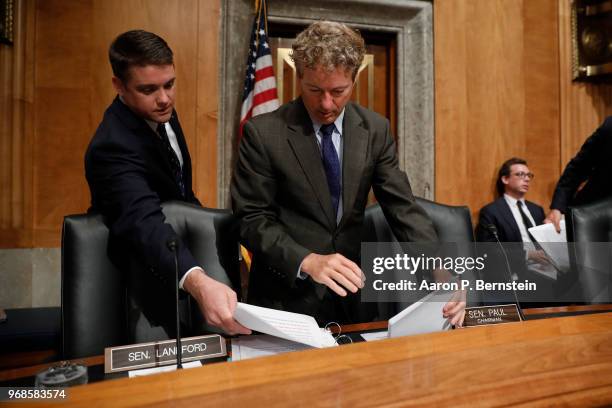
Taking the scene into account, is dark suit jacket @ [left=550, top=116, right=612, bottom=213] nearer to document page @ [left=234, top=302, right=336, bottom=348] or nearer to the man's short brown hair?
the man's short brown hair

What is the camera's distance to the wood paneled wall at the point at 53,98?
9.35ft

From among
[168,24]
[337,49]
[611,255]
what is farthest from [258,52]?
[611,255]

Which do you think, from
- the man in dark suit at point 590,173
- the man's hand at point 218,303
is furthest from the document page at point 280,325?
the man in dark suit at point 590,173

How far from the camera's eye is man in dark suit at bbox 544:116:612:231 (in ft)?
8.90

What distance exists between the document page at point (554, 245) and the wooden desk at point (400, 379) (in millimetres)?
1244

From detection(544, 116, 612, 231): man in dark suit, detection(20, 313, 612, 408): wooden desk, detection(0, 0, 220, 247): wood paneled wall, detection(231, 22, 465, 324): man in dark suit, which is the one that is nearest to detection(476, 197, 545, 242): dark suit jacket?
detection(544, 116, 612, 231): man in dark suit

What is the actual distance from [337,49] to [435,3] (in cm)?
270

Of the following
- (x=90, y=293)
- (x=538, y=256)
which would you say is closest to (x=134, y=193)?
(x=90, y=293)

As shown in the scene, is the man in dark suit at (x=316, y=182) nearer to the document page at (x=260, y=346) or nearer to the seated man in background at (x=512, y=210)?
the document page at (x=260, y=346)

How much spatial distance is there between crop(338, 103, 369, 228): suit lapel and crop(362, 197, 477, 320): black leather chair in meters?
0.15

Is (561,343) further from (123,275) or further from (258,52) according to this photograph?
(258,52)

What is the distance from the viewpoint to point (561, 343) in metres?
0.70

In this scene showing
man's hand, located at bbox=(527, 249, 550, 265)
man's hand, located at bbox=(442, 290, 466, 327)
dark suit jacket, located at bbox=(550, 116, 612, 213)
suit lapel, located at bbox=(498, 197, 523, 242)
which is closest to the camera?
man's hand, located at bbox=(442, 290, 466, 327)

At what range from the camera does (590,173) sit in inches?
116
